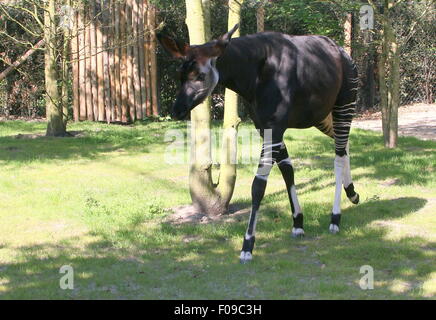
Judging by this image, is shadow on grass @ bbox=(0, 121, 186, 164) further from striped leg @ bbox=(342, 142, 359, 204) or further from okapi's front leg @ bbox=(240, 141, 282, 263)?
okapi's front leg @ bbox=(240, 141, 282, 263)

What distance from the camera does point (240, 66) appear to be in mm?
5215

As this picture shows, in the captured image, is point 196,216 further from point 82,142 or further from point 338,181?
point 82,142

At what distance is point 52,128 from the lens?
12.2 m

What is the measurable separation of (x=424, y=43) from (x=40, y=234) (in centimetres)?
1362

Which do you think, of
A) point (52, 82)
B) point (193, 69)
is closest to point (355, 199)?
point (193, 69)

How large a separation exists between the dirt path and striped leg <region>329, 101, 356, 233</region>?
6.04 meters

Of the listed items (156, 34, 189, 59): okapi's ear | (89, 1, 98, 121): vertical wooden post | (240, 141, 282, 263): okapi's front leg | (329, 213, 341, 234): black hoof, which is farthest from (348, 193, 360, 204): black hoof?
(89, 1, 98, 121): vertical wooden post

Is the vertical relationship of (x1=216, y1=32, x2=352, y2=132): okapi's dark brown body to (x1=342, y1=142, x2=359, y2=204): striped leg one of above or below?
above

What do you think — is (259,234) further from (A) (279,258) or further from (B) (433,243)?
(B) (433,243)

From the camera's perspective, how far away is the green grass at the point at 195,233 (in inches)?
191

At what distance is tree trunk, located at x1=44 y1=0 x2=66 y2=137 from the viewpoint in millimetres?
11836

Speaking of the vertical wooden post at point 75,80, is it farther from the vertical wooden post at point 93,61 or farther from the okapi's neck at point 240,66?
the okapi's neck at point 240,66

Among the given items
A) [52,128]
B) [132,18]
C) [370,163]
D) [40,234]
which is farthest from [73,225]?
[132,18]

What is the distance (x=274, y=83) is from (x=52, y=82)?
7.77 metres
